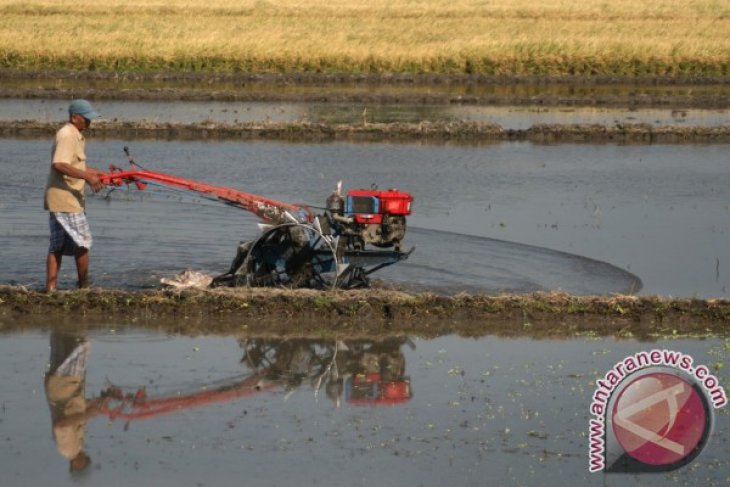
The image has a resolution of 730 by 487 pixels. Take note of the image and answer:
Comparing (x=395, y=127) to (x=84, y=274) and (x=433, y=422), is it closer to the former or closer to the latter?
(x=84, y=274)

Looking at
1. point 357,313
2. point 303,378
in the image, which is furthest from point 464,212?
point 303,378

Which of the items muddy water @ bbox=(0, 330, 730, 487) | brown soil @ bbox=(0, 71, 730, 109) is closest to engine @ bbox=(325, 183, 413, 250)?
muddy water @ bbox=(0, 330, 730, 487)

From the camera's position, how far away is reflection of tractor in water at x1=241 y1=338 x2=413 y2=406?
7.88 meters

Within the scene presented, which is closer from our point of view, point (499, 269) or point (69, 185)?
point (69, 185)

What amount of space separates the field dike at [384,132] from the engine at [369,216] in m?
10.3

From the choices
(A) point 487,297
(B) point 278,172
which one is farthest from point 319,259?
(B) point 278,172

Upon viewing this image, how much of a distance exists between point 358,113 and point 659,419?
1806 centimetres

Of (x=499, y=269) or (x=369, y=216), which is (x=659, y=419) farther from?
(x=499, y=269)

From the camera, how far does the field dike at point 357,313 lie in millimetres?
9398

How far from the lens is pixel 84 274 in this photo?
10.0 meters

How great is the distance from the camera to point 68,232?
969 cm

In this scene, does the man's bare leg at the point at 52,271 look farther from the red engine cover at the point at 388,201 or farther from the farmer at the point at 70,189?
the red engine cover at the point at 388,201

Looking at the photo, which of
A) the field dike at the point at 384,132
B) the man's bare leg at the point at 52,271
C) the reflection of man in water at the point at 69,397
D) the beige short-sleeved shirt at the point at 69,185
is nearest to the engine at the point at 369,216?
the beige short-sleeved shirt at the point at 69,185

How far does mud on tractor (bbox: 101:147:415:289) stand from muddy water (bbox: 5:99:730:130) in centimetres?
1222
